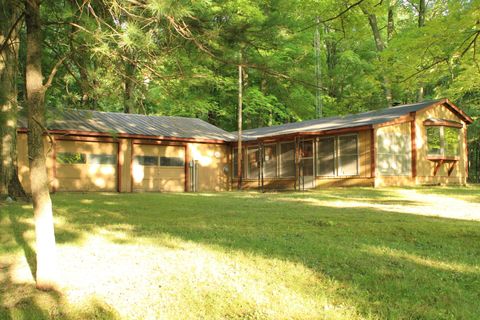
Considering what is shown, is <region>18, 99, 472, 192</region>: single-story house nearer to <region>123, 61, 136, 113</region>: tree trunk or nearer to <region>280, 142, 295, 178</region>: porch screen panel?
<region>280, 142, 295, 178</region>: porch screen panel

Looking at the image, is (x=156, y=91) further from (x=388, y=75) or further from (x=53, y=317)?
(x=388, y=75)

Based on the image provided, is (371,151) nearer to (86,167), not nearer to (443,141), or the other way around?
(443,141)

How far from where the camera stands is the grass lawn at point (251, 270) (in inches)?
137

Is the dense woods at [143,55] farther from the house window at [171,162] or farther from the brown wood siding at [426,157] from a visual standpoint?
the house window at [171,162]

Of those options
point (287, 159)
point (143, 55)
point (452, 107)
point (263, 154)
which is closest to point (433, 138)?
point (452, 107)

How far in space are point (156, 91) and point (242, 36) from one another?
1664 millimetres

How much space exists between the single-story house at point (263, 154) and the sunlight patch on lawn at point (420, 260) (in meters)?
13.6

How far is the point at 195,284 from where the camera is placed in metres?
4.07

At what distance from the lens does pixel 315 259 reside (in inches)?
194

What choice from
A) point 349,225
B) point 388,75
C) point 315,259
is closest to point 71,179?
point 388,75

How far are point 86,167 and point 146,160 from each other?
8.94 ft

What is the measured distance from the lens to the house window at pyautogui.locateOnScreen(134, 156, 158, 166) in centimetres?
2073

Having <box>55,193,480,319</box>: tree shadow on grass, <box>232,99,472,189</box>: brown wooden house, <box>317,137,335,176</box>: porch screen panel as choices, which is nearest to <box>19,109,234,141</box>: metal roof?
<box>232,99,472,189</box>: brown wooden house

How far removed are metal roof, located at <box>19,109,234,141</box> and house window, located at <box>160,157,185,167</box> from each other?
3.76ft
